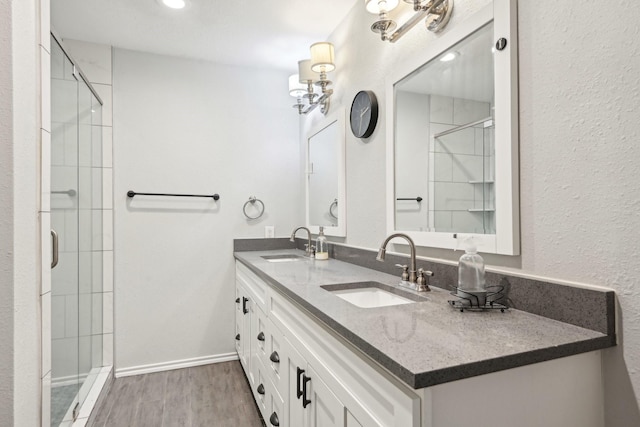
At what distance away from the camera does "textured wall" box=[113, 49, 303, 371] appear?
2582mm

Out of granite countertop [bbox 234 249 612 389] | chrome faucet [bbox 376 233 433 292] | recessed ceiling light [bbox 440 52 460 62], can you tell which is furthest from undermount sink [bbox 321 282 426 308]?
recessed ceiling light [bbox 440 52 460 62]

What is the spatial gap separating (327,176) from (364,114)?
633 millimetres

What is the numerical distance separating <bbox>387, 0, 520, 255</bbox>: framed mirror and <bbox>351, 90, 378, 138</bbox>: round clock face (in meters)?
0.14

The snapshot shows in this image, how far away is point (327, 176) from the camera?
246cm

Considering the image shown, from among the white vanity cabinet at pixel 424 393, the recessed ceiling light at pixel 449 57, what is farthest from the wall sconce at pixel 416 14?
the white vanity cabinet at pixel 424 393

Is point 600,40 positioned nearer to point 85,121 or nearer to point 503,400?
point 503,400

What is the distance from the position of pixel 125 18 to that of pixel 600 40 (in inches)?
94.2

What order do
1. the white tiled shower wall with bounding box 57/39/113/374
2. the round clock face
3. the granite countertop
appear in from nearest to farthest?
1. the granite countertop
2. the round clock face
3. the white tiled shower wall with bounding box 57/39/113/374

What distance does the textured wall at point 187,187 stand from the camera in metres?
2.58

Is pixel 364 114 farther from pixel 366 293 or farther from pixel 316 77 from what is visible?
pixel 366 293

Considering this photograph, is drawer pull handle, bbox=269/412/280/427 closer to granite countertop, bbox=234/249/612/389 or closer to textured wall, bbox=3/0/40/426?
granite countertop, bbox=234/249/612/389

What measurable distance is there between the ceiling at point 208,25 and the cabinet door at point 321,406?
195cm

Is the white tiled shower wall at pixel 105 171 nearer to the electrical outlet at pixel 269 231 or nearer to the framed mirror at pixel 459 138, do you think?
the electrical outlet at pixel 269 231

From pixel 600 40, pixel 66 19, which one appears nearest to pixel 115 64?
pixel 66 19
